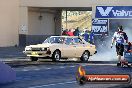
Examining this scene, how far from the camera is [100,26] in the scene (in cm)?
3709

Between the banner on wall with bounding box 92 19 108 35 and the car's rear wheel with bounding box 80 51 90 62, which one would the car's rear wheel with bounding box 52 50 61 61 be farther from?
the banner on wall with bounding box 92 19 108 35

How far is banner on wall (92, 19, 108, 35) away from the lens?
3672 cm

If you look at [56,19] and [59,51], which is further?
[56,19]

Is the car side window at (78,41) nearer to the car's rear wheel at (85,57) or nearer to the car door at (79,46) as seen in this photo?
the car door at (79,46)

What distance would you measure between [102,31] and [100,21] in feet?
3.05

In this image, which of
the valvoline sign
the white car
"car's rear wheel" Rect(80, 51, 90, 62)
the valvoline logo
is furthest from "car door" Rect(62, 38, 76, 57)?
the valvoline logo

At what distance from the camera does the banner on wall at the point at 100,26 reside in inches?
1446

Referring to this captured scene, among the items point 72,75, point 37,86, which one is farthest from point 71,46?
point 37,86

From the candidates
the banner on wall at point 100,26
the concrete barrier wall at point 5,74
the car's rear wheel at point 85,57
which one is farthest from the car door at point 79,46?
the concrete barrier wall at point 5,74

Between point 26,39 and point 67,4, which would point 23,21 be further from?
point 67,4

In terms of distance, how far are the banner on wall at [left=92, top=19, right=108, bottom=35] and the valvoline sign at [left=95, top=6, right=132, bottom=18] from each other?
1.31 feet

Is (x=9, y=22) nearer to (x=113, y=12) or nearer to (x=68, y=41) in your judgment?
(x=113, y=12)

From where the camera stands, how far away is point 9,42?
3988cm

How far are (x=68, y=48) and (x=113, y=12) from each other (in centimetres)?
1334
